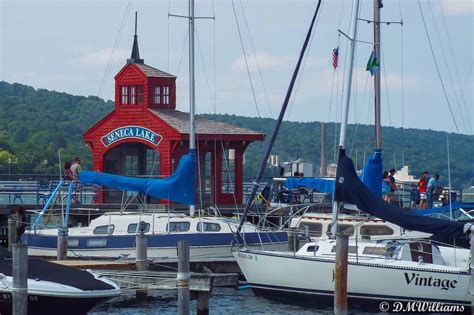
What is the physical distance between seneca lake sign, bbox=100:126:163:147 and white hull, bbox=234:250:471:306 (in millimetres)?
12841

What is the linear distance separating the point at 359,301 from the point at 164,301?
590 cm

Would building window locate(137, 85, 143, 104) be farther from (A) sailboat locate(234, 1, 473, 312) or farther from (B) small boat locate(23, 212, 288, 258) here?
(A) sailboat locate(234, 1, 473, 312)

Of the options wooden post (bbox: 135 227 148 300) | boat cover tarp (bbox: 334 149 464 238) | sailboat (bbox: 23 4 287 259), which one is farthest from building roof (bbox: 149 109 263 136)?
boat cover tarp (bbox: 334 149 464 238)

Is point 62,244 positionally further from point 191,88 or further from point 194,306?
point 191,88

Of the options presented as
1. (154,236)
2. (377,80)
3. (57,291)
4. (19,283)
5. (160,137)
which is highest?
(377,80)

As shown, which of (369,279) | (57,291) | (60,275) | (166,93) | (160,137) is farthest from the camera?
(166,93)

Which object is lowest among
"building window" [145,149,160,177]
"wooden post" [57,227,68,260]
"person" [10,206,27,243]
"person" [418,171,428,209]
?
"wooden post" [57,227,68,260]

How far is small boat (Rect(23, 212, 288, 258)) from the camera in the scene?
1629 inches

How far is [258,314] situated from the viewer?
36375mm

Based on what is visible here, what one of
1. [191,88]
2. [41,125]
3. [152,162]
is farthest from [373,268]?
[41,125]

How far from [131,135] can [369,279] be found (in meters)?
17.2

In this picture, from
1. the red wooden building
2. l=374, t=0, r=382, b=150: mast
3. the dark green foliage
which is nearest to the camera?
l=374, t=0, r=382, b=150: mast

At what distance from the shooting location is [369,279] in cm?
3588

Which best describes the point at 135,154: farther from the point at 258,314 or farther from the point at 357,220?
the point at 258,314
